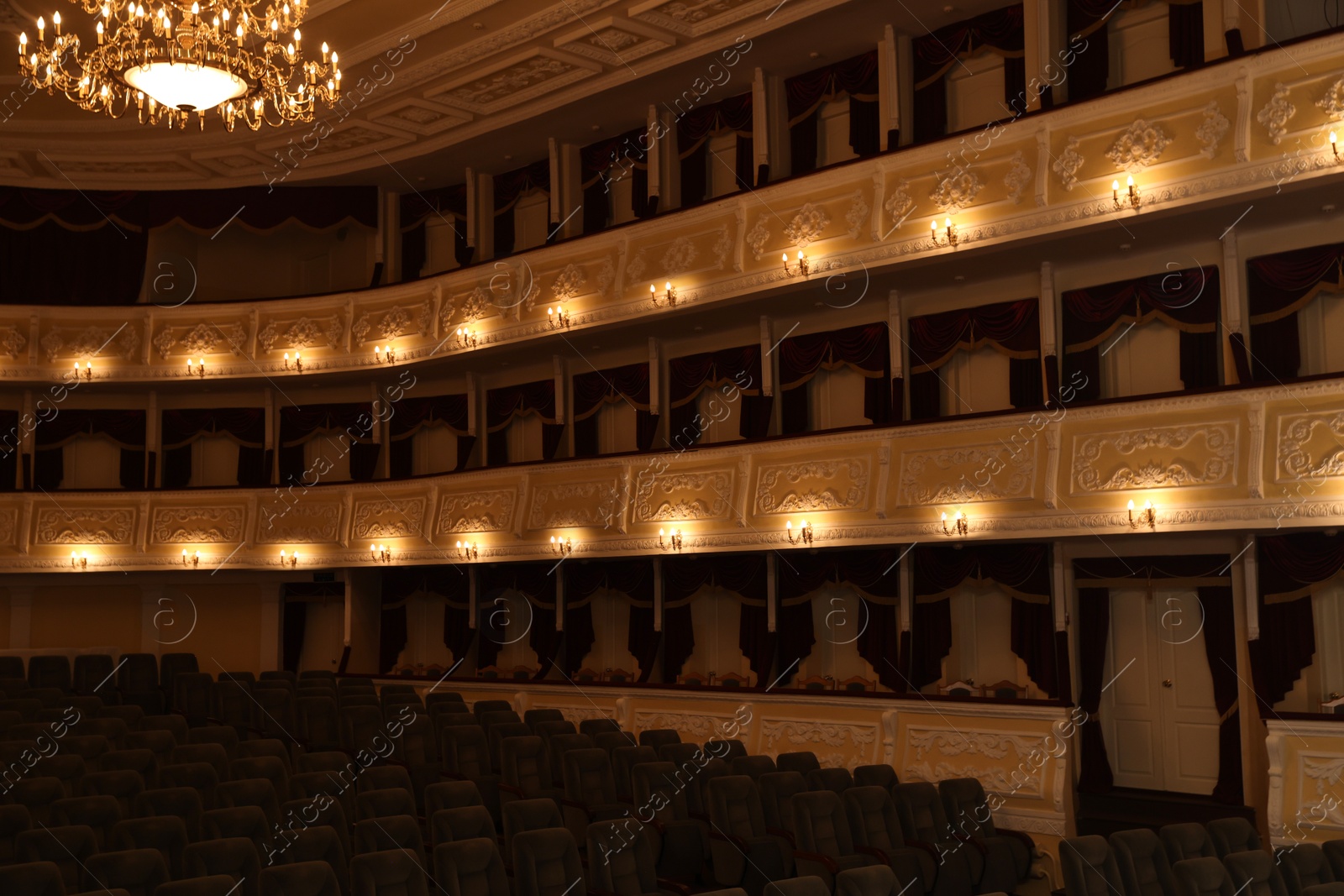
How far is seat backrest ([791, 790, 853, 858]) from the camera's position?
7.79m

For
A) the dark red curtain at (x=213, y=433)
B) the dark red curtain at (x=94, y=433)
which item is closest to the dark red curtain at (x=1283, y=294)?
the dark red curtain at (x=213, y=433)

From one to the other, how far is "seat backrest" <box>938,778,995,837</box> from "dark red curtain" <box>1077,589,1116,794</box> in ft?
7.68

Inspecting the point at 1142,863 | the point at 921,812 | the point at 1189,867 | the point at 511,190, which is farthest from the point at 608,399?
the point at 1189,867

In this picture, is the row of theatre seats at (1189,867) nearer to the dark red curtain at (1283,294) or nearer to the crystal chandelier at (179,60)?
the dark red curtain at (1283,294)

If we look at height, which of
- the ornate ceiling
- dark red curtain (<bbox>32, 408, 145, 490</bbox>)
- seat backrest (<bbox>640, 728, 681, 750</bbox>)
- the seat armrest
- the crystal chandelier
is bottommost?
the seat armrest

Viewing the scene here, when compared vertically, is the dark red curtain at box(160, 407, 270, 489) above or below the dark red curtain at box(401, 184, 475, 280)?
below

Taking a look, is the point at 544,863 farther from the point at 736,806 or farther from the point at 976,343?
the point at 976,343

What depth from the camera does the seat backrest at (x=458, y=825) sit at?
704cm

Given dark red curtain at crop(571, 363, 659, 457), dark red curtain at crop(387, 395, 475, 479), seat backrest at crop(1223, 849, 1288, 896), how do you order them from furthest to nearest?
Result: dark red curtain at crop(387, 395, 475, 479) → dark red curtain at crop(571, 363, 659, 457) → seat backrest at crop(1223, 849, 1288, 896)

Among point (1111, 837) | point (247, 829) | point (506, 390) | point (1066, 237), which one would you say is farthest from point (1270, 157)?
point (506, 390)

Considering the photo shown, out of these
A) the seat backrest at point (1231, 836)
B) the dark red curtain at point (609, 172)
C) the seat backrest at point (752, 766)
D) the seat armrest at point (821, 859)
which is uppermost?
the dark red curtain at point (609, 172)

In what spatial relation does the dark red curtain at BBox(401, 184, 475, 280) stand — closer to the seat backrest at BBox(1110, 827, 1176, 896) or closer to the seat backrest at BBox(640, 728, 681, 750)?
the seat backrest at BBox(640, 728, 681, 750)

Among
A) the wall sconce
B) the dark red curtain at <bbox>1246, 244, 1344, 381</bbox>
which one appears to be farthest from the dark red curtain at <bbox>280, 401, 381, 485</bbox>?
the dark red curtain at <bbox>1246, 244, 1344, 381</bbox>

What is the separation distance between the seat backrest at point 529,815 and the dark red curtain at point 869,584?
5.22 meters
